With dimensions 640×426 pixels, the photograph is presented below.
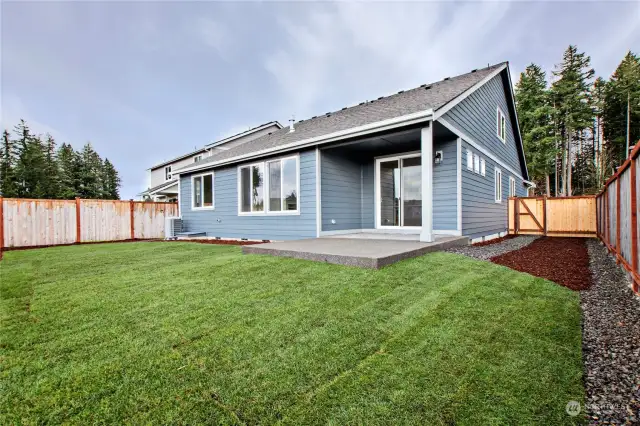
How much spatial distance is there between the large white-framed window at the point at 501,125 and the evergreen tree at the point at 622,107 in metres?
19.5

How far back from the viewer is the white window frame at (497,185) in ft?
34.7

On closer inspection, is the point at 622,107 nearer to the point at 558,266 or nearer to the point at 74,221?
the point at 558,266

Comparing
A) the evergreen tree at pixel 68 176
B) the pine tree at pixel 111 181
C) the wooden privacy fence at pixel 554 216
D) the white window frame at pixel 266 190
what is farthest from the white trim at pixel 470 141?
the pine tree at pixel 111 181

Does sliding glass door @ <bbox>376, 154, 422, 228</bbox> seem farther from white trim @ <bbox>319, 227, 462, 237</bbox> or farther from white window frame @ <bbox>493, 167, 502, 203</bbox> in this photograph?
white window frame @ <bbox>493, 167, 502, 203</bbox>

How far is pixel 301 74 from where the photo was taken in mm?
14867

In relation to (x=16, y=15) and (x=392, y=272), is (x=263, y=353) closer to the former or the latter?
(x=392, y=272)

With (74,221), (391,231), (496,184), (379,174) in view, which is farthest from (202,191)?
(496,184)

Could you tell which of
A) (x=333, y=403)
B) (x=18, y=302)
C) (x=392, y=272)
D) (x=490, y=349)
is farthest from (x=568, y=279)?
(x=18, y=302)

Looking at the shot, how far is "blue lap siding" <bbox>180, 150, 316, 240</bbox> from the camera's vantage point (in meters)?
7.66

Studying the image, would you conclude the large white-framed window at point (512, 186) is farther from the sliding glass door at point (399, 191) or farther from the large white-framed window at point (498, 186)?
the sliding glass door at point (399, 191)

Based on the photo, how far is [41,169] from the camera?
25859 millimetres

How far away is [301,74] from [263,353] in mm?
15199

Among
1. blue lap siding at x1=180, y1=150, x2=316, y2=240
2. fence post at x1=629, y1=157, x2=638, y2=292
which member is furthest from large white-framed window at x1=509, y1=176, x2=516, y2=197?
fence post at x1=629, y1=157, x2=638, y2=292

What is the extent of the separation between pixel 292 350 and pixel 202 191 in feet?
32.7
